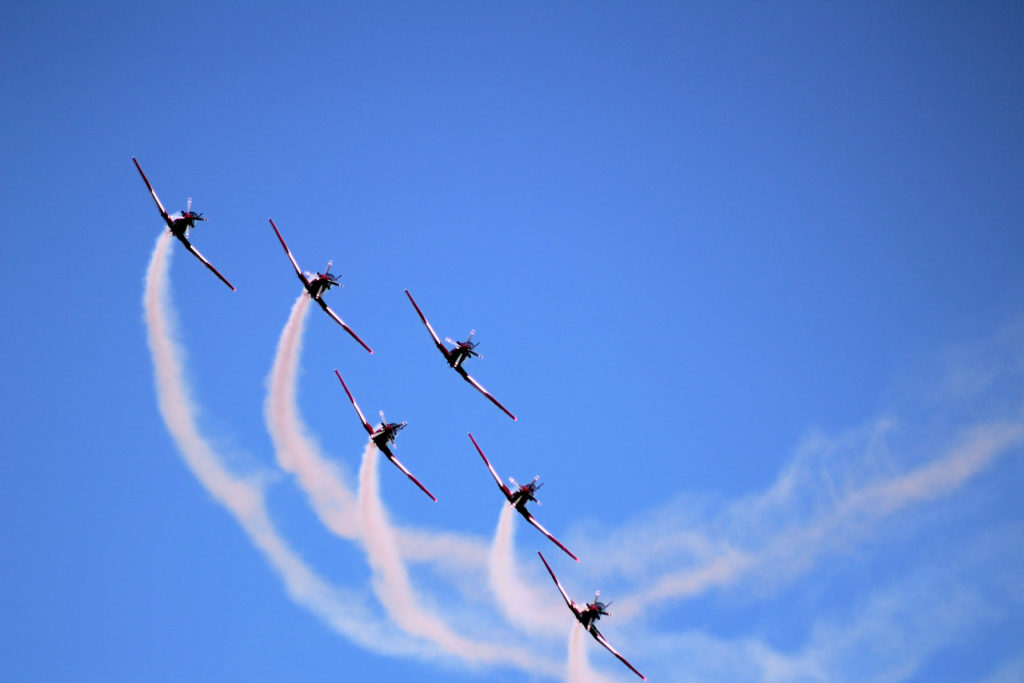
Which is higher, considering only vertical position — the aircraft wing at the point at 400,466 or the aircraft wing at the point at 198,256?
the aircraft wing at the point at 198,256

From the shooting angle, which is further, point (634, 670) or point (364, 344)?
point (634, 670)

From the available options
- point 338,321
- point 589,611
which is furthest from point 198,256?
point 589,611

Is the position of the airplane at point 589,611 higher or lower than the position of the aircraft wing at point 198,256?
lower

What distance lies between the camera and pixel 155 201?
7900 centimetres

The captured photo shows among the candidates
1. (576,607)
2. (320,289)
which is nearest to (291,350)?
(320,289)

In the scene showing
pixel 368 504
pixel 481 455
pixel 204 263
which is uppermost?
pixel 204 263

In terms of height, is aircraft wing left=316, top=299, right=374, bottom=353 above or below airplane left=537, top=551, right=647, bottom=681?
above

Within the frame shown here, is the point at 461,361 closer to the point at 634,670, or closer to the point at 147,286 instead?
the point at 147,286

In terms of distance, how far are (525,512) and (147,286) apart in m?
40.2

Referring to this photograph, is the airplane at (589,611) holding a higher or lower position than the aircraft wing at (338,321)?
lower

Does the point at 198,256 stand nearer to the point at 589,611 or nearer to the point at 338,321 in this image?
the point at 338,321

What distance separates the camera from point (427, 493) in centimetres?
8281

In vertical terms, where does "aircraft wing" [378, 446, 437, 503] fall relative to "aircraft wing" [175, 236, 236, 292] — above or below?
below

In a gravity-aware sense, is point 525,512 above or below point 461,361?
below
